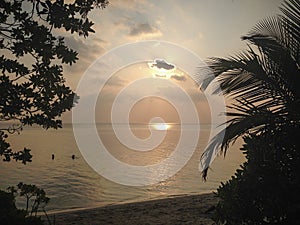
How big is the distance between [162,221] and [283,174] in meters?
9.13

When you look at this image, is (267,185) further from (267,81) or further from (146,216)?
→ (146,216)

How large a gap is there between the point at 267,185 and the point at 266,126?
1.06 m

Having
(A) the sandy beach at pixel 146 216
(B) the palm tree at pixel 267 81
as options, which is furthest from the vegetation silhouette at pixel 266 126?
(A) the sandy beach at pixel 146 216

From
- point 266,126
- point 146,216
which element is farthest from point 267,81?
point 146,216

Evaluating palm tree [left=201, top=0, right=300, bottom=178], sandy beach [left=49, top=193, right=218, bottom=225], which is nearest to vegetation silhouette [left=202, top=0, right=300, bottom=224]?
palm tree [left=201, top=0, right=300, bottom=178]

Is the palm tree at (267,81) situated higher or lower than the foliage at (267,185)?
higher

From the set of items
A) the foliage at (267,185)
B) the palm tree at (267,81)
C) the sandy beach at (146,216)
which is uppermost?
the palm tree at (267,81)

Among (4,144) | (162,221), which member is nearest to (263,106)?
Result: (4,144)

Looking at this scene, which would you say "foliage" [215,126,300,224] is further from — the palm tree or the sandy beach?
the sandy beach

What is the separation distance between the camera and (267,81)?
4855 millimetres

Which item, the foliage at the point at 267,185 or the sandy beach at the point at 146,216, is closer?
the foliage at the point at 267,185

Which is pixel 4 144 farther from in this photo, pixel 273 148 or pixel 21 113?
pixel 273 148

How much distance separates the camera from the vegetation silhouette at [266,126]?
369cm

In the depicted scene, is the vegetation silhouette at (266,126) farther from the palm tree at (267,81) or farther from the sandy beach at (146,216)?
the sandy beach at (146,216)
